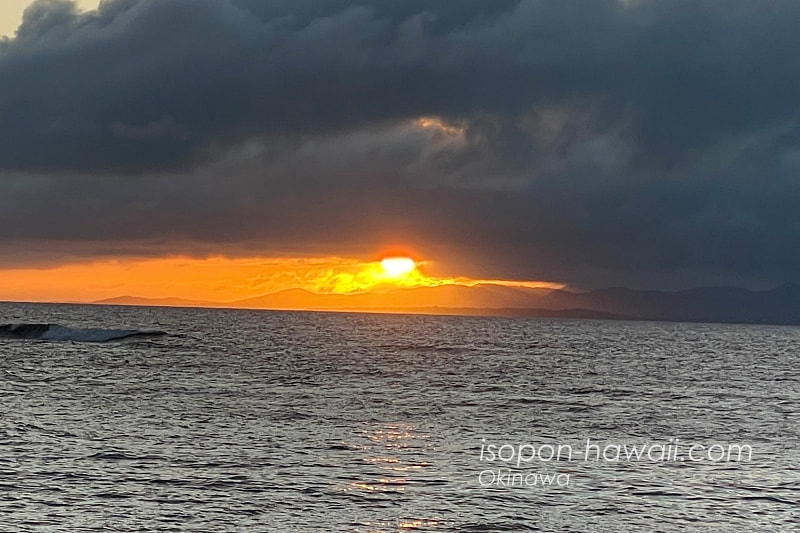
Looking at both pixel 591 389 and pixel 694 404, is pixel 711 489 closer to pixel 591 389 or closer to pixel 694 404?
pixel 694 404

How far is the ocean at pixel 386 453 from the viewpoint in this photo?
98.4 ft

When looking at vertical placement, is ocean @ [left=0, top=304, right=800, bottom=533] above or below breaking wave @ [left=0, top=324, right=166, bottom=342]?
below

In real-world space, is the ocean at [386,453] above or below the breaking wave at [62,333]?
below

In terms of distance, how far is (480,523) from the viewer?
95.8 ft

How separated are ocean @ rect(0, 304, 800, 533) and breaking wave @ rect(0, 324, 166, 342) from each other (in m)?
53.1

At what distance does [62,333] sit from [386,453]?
115 m

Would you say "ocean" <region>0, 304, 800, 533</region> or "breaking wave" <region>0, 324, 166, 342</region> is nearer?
"ocean" <region>0, 304, 800, 533</region>

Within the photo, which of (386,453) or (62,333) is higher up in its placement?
(62,333)

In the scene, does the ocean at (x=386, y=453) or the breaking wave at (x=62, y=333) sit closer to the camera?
the ocean at (x=386, y=453)

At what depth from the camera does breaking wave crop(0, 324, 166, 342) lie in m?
140

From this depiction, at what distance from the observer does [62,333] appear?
5635 inches

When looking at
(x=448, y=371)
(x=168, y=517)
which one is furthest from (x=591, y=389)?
(x=168, y=517)

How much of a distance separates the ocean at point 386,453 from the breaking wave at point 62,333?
5306 centimetres

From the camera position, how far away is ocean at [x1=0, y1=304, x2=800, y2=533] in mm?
29984
